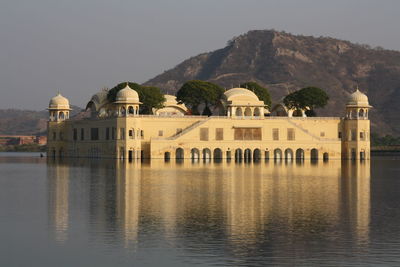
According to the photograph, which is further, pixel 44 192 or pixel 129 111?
pixel 129 111

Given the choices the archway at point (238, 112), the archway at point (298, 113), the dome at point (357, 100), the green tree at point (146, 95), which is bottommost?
the archway at point (238, 112)

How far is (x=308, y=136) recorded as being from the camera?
96.8 meters

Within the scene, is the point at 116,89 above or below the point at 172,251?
above

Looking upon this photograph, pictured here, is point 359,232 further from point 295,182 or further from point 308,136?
point 308,136

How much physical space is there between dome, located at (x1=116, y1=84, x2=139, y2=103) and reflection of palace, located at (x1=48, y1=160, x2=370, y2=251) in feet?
136

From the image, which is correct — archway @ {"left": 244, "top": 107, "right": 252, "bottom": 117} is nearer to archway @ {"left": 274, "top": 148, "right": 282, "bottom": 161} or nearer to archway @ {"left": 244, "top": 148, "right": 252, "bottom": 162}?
archway @ {"left": 244, "top": 148, "right": 252, "bottom": 162}

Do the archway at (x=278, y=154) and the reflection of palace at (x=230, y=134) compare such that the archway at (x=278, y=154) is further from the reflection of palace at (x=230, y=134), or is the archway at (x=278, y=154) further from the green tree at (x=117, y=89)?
the green tree at (x=117, y=89)

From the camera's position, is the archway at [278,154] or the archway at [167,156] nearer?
the archway at [167,156]

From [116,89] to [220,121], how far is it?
16670mm

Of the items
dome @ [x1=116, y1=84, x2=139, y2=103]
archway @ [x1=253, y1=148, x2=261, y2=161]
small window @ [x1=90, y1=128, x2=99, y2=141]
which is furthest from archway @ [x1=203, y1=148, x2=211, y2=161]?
small window @ [x1=90, y1=128, x2=99, y2=141]

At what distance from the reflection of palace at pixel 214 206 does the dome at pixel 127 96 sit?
41424mm

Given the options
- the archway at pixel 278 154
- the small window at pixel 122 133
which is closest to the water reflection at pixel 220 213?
the small window at pixel 122 133

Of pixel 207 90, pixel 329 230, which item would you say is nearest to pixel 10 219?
pixel 329 230

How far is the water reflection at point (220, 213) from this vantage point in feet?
80.4
